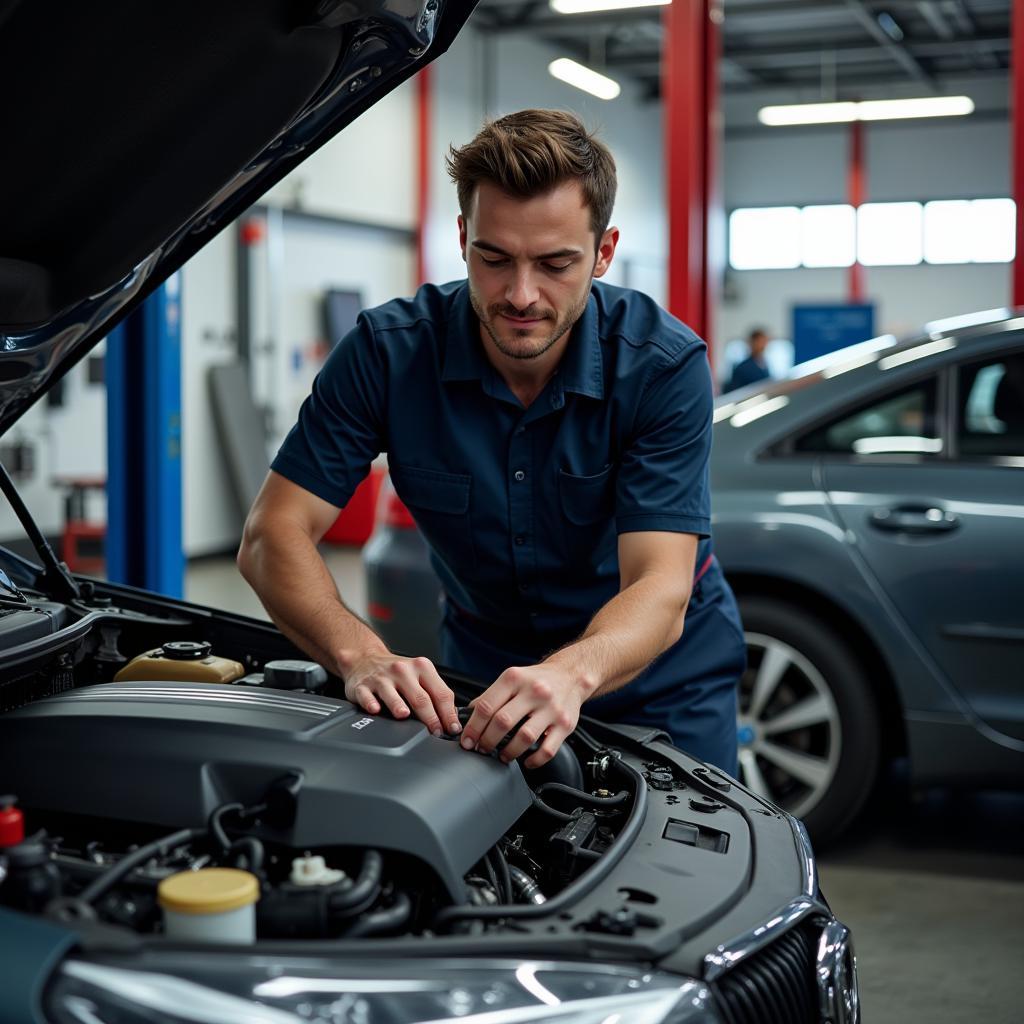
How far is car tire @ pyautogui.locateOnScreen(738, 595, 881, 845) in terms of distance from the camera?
3.20 metres

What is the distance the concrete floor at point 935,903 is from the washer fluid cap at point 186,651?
149cm

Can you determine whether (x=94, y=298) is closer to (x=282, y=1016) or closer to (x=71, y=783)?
(x=71, y=783)

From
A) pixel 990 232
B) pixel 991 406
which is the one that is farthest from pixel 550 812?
pixel 990 232

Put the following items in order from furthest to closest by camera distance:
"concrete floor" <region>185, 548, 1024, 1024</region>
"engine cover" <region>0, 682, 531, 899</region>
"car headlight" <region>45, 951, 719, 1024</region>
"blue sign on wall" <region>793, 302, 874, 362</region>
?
"blue sign on wall" <region>793, 302, 874, 362</region> < "concrete floor" <region>185, 548, 1024, 1024</region> < "engine cover" <region>0, 682, 531, 899</region> < "car headlight" <region>45, 951, 719, 1024</region>

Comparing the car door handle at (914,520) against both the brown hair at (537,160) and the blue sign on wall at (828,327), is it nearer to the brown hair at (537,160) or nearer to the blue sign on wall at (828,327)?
the brown hair at (537,160)

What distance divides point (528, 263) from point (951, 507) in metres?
1.73

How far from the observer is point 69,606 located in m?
1.88

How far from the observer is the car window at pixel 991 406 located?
10.7 ft

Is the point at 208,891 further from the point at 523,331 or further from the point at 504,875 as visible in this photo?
the point at 523,331

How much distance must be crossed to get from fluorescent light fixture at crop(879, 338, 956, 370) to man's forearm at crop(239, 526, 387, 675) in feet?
6.22

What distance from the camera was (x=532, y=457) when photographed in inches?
79.2

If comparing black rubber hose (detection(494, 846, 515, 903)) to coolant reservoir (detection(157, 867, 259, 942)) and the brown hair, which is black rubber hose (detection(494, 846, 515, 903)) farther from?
the brown hair

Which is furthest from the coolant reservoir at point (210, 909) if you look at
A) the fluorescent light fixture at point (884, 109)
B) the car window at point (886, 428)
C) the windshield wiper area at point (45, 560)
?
the fluorescent light fixture at point (884, 109)

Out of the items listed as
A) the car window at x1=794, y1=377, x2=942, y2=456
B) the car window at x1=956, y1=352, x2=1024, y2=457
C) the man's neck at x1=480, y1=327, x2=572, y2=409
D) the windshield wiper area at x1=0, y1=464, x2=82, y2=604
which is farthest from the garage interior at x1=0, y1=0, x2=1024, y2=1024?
the windshield wiper area at x1=0, y1=464, x2=82, y2=604
